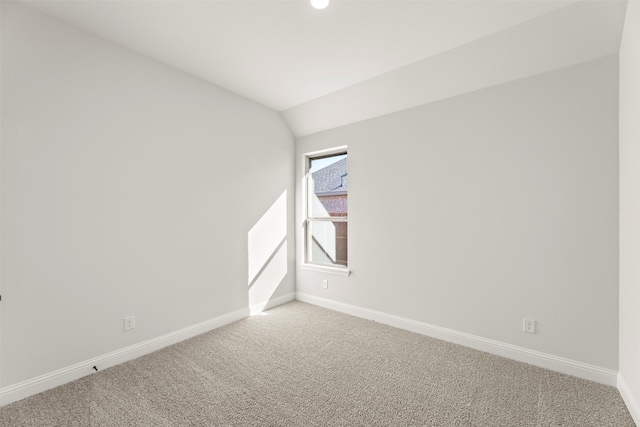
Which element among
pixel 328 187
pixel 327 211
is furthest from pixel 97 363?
pixel 328 187

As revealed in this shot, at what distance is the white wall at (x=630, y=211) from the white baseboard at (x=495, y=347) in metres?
0.15

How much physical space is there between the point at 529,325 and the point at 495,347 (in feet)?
1.14

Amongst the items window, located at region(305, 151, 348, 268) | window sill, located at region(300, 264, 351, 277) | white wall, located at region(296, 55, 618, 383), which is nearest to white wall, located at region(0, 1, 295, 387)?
window sill, located at region(300, 264, 351, 277)

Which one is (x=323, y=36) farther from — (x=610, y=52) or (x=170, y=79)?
(x=610, y=52)

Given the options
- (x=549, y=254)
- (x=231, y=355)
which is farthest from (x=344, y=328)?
(x=549, y=254)

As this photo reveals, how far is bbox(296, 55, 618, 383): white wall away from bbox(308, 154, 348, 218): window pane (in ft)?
0.98

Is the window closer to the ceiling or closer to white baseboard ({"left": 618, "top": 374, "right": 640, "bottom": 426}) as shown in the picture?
the ceiling

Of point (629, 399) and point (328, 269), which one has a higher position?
point (328, 269)

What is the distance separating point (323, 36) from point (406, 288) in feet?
8.23

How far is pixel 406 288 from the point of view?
2988mm

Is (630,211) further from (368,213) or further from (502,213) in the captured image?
(368,213)

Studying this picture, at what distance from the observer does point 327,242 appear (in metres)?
3.90

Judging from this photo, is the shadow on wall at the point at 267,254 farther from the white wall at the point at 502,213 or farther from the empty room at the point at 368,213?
the white wall at the point at 502,213

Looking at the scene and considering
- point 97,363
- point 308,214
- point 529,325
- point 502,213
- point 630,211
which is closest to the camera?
point 630,211
